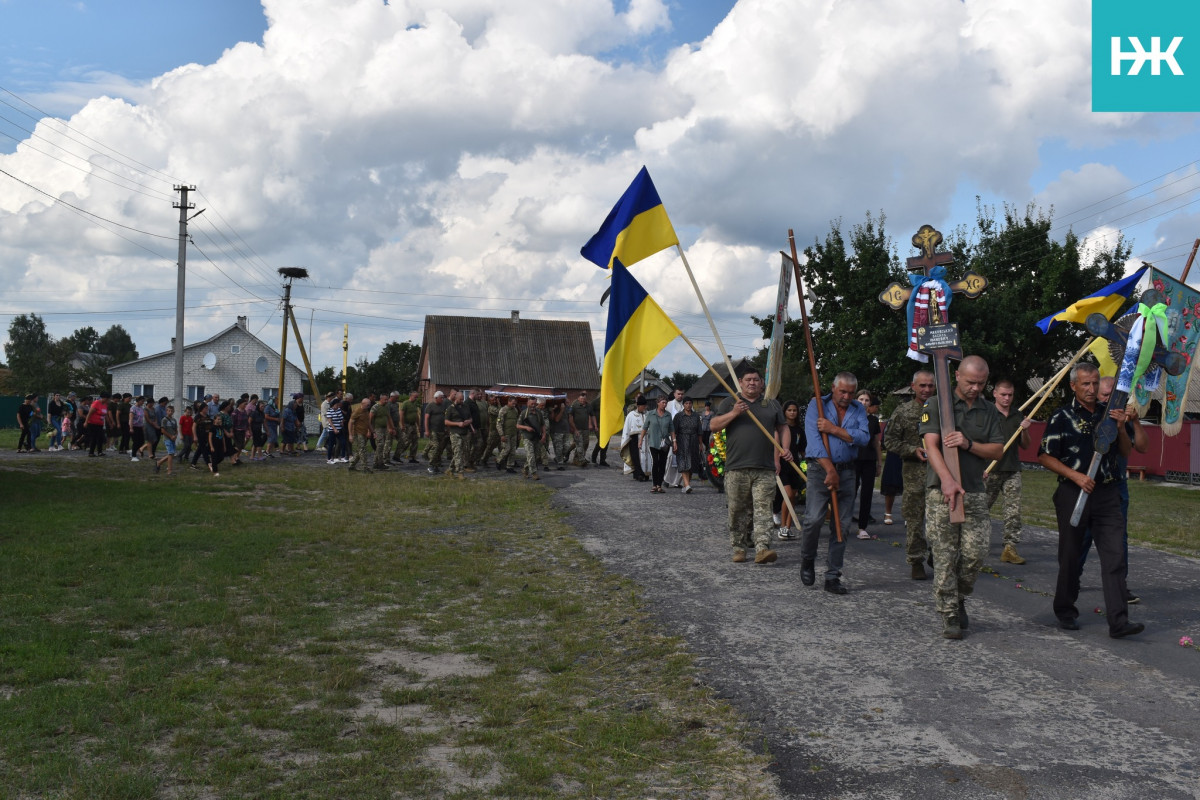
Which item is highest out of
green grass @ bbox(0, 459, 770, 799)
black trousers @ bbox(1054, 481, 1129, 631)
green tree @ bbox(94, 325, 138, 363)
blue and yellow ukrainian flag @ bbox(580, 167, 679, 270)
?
green tree @ bbox(94, 325, 138, 363)

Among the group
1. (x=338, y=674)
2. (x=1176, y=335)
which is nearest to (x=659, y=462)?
(x=1176, y=335)

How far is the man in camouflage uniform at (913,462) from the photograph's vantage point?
8.86 meters

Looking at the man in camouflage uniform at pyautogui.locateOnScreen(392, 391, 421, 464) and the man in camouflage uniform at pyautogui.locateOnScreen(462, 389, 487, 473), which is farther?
the man in camouflage uniform at pyautogui.locateOnScreen(392, 391, 421, 464)

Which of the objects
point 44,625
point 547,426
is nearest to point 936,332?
point 44,625

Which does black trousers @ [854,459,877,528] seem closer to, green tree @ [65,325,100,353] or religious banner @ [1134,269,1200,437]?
religious banner @ [1134,269,1200,437]

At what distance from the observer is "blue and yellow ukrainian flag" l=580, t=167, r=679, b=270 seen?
9.95m

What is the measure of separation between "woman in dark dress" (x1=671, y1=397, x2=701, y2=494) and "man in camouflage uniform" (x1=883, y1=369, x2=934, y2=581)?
23.6ft

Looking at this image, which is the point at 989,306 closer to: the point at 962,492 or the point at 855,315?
the point at 855,315

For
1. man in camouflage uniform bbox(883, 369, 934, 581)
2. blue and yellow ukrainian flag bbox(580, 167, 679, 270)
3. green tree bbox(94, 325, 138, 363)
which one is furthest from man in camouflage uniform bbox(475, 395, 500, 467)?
green tree bbox(94, 325, 138, 363)

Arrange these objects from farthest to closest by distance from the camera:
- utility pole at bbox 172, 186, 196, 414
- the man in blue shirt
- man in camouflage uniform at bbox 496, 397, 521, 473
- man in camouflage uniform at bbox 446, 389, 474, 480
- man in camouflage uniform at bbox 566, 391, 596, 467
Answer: utility pole at bbox 172, 186, 196, 414 < man in camouflage uniform at bbox 566, 391, 596, 467 < man in camouflage uniform at bbox 496, 397, 521, 473 < man in camouflage uniform at bbox 446, 389, 474, 480 < the man in blue shirt

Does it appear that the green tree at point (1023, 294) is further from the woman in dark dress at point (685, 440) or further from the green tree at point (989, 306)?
the woman in dark dress at point (685, 440)

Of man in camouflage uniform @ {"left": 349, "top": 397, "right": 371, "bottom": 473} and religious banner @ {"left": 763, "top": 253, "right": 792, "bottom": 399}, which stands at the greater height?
religious banner @ {"left": 763, "top": 253, "right": 792, "bottom": 399}

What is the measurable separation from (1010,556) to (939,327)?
3893mm

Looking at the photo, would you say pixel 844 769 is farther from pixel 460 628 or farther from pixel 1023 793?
pixel 460 628
